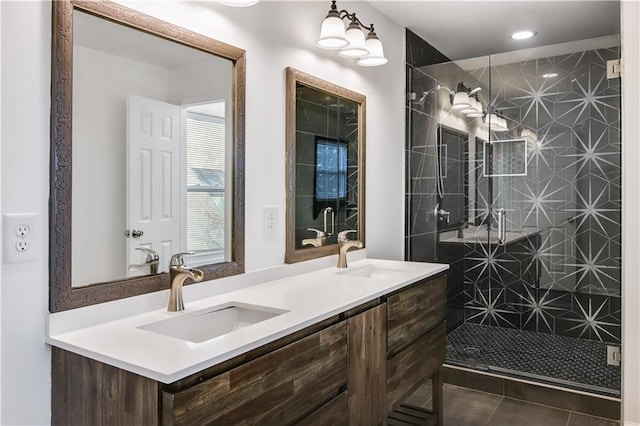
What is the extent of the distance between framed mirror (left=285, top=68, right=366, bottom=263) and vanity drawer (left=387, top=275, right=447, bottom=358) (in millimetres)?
543

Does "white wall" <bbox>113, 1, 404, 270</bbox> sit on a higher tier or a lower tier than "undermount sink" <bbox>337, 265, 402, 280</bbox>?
higher

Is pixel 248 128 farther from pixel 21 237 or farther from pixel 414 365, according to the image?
pixel 414 365

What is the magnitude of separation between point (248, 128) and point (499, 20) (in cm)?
212

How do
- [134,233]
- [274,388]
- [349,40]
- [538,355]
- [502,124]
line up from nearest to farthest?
[274,388]
[134,233]
[349,40]
[538,355]
[502,124]

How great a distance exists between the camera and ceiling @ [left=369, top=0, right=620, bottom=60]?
2926 millimetres

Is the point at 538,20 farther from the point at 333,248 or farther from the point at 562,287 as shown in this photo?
the point at 333,248

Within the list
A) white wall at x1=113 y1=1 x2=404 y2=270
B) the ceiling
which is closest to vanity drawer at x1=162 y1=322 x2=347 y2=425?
white wall at x1=113 y1=1 x2=404 y2=270

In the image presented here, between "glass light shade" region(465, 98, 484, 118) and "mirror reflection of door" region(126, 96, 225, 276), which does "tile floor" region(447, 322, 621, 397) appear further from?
"mirror reflection of door" region(126, 96, 225, 276)

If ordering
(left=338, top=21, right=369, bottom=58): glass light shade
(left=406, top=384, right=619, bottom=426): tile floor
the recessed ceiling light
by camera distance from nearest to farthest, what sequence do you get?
(left=338, top=21, right=369, bottom=58): glass light shade → (left=406, top=384, right=619, bottom=426): tile floor → the recessed ceiling light

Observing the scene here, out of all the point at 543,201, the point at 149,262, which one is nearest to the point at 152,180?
the point at 149,262

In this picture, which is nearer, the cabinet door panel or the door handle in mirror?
the door handle in mirror

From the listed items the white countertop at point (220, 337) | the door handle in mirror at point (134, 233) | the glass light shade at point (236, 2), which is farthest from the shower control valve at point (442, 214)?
the door handle in mirror at point (134, 233)

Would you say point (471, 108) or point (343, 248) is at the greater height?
point (471, 108)

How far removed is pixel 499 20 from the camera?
318 centimetres
